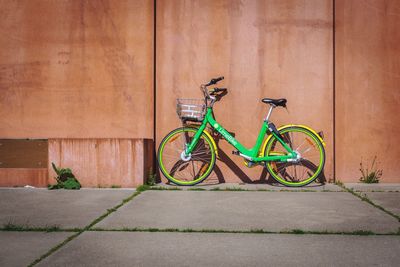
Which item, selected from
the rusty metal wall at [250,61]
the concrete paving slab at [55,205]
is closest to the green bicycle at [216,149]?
the rusty metal wall at [250,61]

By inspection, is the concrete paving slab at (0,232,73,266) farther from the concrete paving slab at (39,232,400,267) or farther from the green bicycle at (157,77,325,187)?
the green bicycle at (157,77,325,187)

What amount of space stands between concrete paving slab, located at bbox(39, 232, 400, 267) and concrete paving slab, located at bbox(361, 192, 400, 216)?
4.06 ft

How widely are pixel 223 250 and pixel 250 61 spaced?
398cm

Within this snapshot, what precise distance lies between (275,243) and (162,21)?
14.1ft

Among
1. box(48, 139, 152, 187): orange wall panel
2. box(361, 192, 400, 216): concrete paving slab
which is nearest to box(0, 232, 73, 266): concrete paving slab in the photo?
box(48, 139, 152, 187): orange wall panel

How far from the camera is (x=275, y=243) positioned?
3.35 m

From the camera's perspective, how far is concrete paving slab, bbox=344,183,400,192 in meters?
5.92

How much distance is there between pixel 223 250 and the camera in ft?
10.4

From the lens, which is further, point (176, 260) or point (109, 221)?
point (109, 221)

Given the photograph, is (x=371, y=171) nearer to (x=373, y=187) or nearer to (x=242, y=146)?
(x=373, y=187)

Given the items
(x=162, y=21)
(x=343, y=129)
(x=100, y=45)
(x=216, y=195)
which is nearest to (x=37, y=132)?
(x=100, y=45)

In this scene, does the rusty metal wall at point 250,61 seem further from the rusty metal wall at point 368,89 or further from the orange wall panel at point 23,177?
the orange wall panel at point 23,177

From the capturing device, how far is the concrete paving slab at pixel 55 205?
4.09 m

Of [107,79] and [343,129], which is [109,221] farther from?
[343,129]
